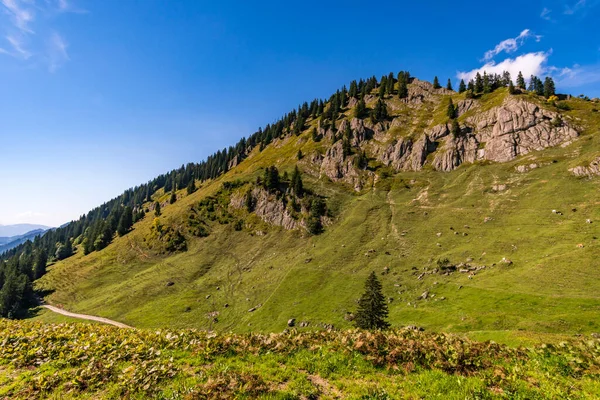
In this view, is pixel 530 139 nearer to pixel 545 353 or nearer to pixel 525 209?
pixel 525 209

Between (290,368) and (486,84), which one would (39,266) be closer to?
(290,368)

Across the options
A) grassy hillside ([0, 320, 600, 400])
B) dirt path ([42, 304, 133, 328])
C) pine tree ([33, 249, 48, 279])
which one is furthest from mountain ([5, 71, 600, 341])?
grassy hillside ([0, 320, 600, 400])

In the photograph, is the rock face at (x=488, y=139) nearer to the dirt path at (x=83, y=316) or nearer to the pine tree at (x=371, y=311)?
the pine tree at (x=371, y=311)

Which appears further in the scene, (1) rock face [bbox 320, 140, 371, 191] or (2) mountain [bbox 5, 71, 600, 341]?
(1) rock face [bbox 320, 140, 371, 191]

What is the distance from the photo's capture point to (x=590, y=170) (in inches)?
3752

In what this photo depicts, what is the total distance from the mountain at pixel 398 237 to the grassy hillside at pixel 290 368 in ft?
61.4

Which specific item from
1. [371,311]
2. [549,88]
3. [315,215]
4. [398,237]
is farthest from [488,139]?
[371,311]

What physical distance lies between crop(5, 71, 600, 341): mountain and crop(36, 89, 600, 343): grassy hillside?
19.9 inches

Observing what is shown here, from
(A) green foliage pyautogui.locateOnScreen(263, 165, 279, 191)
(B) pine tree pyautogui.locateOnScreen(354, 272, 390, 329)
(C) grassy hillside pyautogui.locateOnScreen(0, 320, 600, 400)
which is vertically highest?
(A) green foliage pyautogui.locateOnScreen(263, 165, 279, 191)

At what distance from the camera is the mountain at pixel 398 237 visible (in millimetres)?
61825

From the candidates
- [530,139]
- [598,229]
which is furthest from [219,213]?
[530,139]

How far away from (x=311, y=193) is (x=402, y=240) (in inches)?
2361

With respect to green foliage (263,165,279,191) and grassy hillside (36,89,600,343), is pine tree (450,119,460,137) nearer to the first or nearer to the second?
grassy hillside (36,89,600,343)

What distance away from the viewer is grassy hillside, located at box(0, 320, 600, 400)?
468 inches
